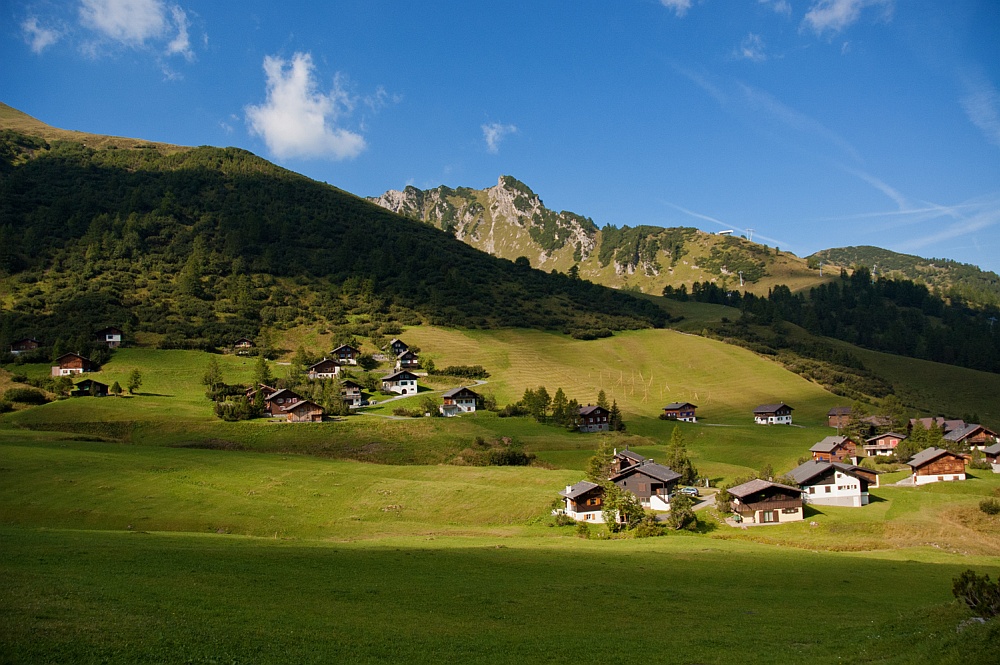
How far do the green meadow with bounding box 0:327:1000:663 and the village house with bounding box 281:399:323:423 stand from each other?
18.4 ft

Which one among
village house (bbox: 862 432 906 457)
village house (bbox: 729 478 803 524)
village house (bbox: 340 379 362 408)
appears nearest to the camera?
village house (bbox: 729 478 803 524)

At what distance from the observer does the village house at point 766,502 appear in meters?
61.1

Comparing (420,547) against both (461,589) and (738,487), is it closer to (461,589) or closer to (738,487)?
(461,589)

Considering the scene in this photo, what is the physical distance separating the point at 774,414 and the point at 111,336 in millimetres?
136409

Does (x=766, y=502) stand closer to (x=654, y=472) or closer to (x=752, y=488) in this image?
(x=752, y=488)

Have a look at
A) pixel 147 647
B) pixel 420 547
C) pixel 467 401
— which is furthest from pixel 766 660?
pixel 467 401

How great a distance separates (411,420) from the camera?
95375mm

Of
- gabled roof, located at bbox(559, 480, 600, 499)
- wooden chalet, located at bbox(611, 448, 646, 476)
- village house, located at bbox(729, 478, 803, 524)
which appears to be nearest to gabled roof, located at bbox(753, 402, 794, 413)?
wooden chalet, located at bbox(611, 448, 646, 476)

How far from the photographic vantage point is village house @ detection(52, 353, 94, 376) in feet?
365

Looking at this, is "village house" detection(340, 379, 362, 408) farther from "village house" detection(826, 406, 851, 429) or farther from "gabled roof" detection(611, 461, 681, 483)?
"village house" detection(826, 406, 851, 429)

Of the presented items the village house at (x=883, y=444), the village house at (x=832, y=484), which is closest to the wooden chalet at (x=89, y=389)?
the village house at (x=832, y=484)

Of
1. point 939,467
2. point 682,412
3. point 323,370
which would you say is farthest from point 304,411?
point 939,467

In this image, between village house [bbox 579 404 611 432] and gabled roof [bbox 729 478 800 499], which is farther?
village house [bbox 579 404 611 432]

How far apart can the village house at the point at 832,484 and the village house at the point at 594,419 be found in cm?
3779
